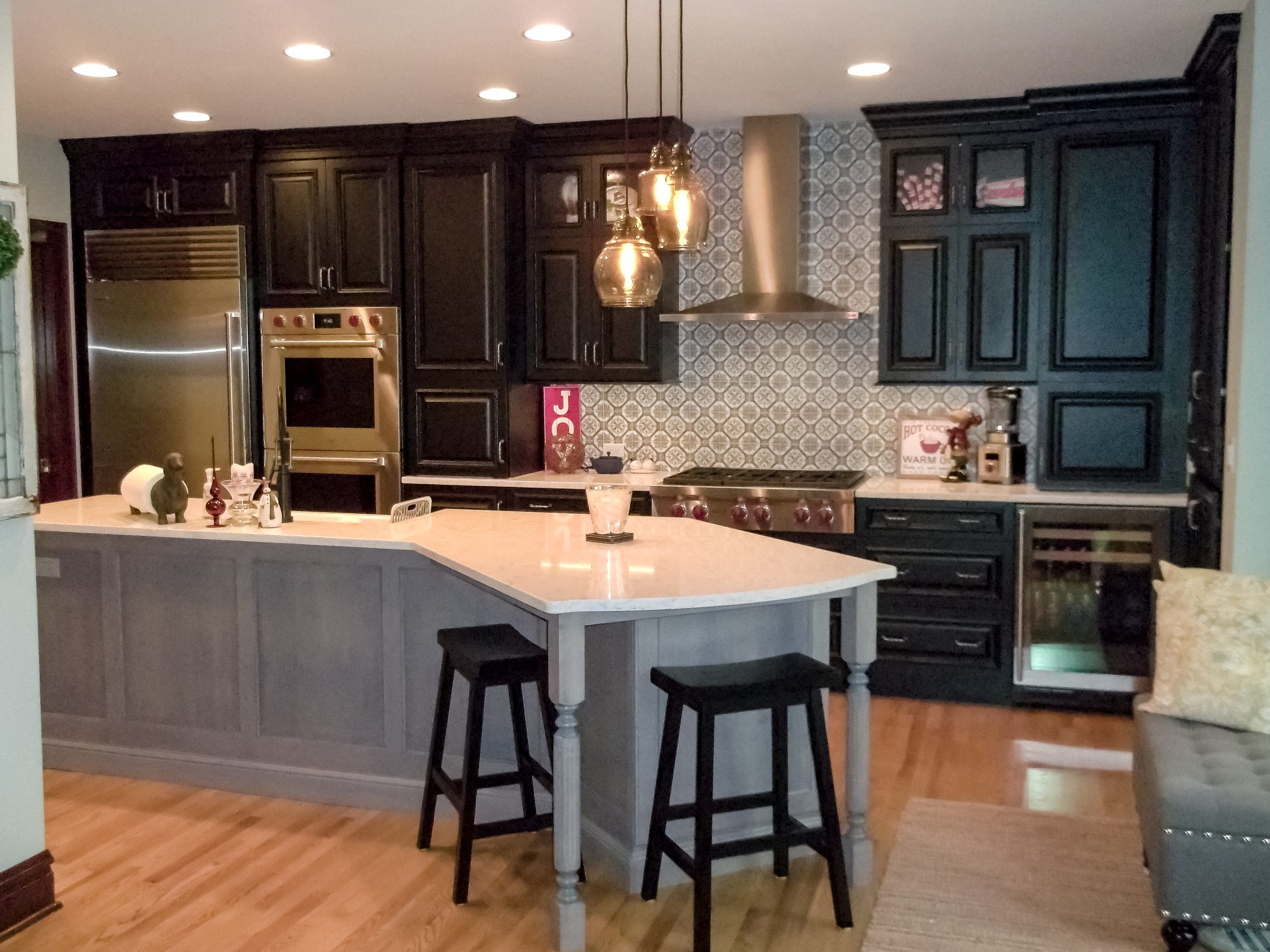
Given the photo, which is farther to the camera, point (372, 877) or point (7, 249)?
point (372, 877)

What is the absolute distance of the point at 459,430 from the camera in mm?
5527

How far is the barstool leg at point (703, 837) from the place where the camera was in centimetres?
274

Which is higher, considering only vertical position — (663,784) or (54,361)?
(54,361)

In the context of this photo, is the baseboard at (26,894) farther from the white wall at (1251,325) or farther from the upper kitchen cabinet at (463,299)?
the white wall at (1251,325)

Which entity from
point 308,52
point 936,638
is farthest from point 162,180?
point 936,638

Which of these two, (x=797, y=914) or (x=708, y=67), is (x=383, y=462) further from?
(x=797, y=914)

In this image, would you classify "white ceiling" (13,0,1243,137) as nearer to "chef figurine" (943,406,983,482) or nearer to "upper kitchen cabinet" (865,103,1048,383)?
"upper kitchen cabinet" (865,103,1048,383)

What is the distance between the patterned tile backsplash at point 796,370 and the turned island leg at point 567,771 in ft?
9.94

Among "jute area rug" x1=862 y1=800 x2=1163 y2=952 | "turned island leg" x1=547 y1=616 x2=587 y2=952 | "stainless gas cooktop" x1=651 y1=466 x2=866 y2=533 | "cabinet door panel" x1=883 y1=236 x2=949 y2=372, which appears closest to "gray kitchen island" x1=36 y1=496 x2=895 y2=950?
"turned island leg" x1=547 y1=616 x2=587 y2=952

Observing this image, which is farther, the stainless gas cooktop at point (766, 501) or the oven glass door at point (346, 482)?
the oven glass door at point (346, 482)

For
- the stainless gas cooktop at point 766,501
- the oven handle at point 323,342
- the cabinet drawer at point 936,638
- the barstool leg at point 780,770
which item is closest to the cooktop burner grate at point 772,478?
the stainless gas cooktop at point 766,501

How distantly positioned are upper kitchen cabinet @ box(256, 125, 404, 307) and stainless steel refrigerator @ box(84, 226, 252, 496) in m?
0.18

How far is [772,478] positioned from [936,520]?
0.76 meters

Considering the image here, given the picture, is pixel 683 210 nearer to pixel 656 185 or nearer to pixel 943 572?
pixel 656 185
